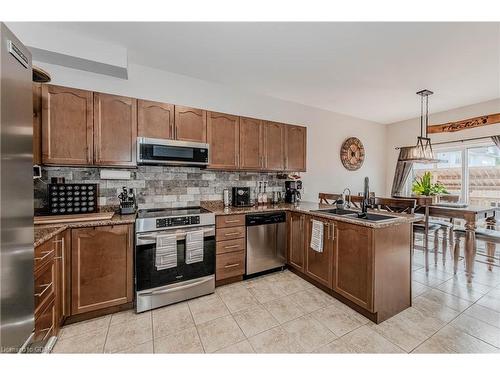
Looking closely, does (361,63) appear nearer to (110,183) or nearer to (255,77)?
(255,77)

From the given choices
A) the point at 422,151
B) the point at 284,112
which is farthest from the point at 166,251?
the point at 422,151

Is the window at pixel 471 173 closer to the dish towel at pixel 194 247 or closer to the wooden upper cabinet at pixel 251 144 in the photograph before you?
the wooden upper cabinet at pixel 251 144

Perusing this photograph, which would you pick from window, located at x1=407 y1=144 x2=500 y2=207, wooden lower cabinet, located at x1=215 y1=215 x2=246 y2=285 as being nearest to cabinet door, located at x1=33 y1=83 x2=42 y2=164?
wooden lower cabinet, located at x1=215 y1=215 x2=246 y2=285

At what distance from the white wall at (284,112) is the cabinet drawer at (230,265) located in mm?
1873

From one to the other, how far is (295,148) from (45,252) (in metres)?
3.03

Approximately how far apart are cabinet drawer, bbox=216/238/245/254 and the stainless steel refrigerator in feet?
5.54

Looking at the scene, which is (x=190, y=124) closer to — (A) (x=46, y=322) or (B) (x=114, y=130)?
(B) (x=114, y=130)

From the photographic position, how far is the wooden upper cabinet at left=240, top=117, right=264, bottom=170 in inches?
117

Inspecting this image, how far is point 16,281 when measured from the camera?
0.84m

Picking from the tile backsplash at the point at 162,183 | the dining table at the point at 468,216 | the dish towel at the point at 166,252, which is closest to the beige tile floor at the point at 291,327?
the dining table at the point at 468,216

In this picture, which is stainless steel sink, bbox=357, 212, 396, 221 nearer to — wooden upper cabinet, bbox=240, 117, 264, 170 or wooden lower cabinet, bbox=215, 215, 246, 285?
wooden lower cabinet, bbox=215, 215, 246, 285

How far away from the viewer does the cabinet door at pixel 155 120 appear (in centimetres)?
237

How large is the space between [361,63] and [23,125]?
118 inches

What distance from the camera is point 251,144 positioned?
3.03 metres
